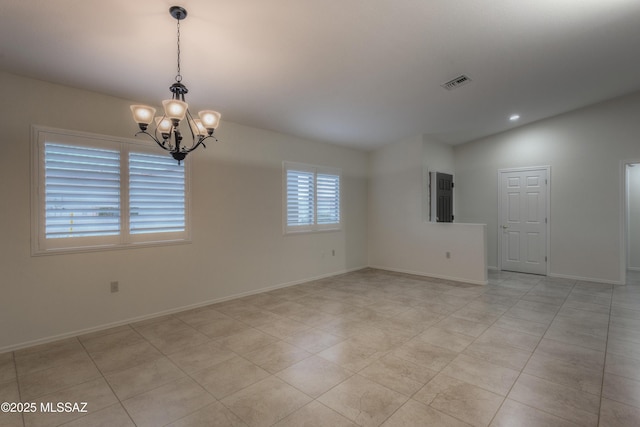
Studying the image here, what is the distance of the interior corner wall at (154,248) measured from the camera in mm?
3035

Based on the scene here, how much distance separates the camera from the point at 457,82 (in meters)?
3.95

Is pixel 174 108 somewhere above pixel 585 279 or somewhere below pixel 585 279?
above

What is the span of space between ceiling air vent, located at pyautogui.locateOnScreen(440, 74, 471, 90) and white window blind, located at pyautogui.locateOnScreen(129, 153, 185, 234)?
12.0ft

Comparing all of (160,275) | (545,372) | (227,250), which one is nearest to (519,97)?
(545,372)

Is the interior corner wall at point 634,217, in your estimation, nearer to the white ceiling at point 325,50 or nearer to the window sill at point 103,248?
the white ceiling at point 325,50

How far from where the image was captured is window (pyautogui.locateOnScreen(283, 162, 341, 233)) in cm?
548

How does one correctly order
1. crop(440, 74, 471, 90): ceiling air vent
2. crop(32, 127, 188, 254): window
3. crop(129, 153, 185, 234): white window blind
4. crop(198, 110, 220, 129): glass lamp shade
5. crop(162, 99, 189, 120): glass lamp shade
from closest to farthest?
crop(162, 99, 189, 120): glass lamp shade
crop(198, 110, 220, 129): glass lamp shade
crop(32, 127, 188, 254): window
crop(129, 153, 185, 234): white window blind
crop(440, 74, 471, 90): ceiling air vent

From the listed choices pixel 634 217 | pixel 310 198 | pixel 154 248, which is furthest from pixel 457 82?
pixel 634 217

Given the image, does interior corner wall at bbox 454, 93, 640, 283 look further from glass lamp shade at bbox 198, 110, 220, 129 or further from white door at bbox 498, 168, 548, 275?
glass lamp shade at bbox 198, 110, 220, 129

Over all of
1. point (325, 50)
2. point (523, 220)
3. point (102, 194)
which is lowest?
point (523, 220)

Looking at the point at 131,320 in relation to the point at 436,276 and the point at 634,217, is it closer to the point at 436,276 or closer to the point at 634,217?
the point at 436,276

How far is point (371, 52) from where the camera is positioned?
3135 millimetres

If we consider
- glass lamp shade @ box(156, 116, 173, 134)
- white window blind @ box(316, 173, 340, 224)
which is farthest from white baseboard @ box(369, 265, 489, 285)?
glass lamp shade @ box(156, 116, 173, 134)

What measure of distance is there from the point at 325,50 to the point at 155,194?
2.68 meters
